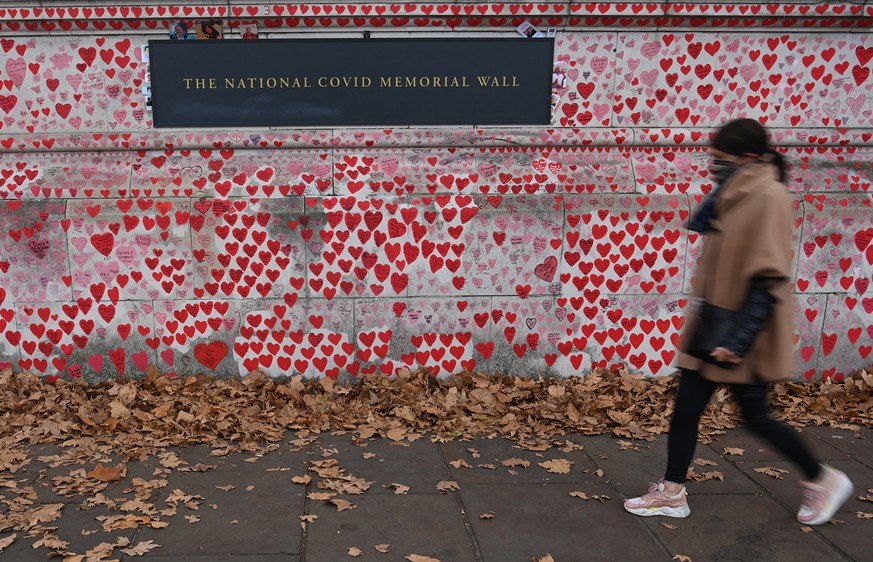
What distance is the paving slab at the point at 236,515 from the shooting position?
11.7ft

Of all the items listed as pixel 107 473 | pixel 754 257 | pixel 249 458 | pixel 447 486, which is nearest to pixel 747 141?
pixel 754 257

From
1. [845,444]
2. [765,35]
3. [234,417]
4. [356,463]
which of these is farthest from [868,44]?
[234,417]

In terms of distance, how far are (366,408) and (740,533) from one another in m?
2.77

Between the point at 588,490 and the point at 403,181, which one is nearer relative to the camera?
the point at 588,490

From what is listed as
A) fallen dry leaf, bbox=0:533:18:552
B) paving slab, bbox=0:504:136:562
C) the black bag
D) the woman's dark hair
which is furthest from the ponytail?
fallen dry leaf, bbox=0:533:18:552

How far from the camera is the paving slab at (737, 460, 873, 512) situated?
4.08 m

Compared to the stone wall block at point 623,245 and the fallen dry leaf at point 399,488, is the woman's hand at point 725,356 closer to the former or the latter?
the fallen dry leaf at point 399,488

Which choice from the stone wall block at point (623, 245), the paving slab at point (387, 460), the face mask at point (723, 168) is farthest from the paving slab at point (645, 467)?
the face mask at point (723, 168)

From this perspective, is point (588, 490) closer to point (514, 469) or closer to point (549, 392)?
point (514, 469)

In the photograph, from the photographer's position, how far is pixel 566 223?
5.86 m

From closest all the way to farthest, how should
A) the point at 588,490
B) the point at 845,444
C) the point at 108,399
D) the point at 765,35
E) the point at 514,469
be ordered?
the point at 588,490
the point at 514,469
the point at 845,444
the point at 108,399
the point at 765,35

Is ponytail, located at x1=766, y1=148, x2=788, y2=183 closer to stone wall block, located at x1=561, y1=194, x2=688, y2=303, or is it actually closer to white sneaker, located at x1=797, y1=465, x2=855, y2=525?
white sneaker, located at x1=797, y1=465, x2=855, y2=525

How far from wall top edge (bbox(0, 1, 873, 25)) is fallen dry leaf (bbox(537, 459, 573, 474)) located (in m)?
3.51

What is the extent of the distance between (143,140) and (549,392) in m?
3.86
